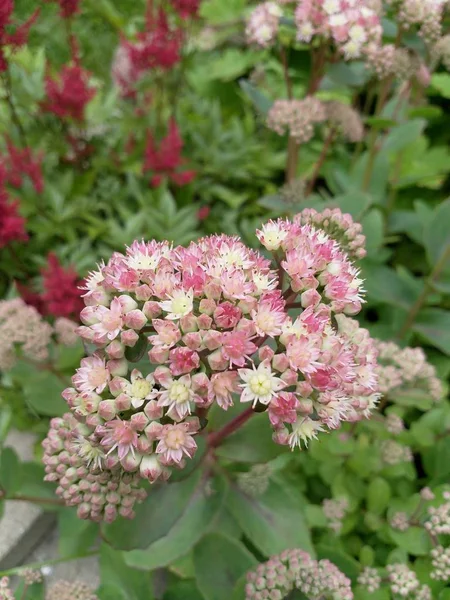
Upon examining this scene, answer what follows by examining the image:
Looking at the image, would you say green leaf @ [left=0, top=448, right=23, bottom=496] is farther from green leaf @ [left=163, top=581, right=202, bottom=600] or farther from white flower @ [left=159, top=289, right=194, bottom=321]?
white flower @ [left=159, top=289, right=194, bottom=321]

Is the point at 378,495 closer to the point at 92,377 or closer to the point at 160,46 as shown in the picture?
the point at 92,377

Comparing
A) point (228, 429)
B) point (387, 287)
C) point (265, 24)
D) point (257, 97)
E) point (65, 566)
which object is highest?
point (265, 24)

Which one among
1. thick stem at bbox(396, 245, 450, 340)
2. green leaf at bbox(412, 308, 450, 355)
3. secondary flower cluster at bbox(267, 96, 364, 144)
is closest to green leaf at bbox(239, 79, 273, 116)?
secondary flower cluster at bbox(267, 96, 364, 144)

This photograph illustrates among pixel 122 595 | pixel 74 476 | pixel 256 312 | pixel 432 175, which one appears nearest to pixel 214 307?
pixel 256 312

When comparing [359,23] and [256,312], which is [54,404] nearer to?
[256,312]

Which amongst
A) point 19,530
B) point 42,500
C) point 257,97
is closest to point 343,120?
point 257,97

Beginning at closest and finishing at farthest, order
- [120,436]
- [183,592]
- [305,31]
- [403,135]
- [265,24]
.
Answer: [120,436] < [183,592] < [305,31] < [265,24] < [403,135]
